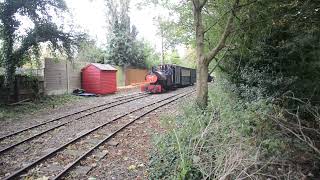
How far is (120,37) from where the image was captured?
3459 cm

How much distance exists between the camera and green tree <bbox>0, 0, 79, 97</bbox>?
16094 millimetres

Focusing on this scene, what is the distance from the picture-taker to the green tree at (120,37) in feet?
114

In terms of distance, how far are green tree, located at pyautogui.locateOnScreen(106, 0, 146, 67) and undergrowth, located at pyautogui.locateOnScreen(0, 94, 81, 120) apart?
1419 cm

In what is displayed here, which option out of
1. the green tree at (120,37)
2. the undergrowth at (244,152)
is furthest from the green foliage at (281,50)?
the green tree at (120,37)

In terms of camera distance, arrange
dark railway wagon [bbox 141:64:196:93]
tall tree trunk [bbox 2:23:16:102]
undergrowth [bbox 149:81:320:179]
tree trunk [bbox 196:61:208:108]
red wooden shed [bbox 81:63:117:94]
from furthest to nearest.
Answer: dark railway wagon [bbox 141:64:196:93] < red wooden shed [bbox 81:63:117:94] < tall tree trunk [bbox 2:23:16:102] < tree trunk [bbox 196:61:208:108] < undergrowth [bbox 149:81:320:179]

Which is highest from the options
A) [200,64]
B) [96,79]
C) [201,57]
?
[201,57]

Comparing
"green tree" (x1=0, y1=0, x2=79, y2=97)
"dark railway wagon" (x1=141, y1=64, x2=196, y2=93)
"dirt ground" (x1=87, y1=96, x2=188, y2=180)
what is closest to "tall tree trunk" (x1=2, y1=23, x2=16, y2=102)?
"green tree" (x1=0, y1=0, x2=79, y2=97)

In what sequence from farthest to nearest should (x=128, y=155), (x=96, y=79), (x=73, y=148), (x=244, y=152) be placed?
1. (x=96, y=79)
2. (x=73, y=148)
3. (x=128, y=155)
4. (x=244, y=152)

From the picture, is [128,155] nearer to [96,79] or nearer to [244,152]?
[244,152]

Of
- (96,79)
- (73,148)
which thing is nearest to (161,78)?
(96,79)

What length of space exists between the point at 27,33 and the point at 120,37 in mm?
18154

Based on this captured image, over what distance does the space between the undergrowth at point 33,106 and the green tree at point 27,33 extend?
4.54 ft

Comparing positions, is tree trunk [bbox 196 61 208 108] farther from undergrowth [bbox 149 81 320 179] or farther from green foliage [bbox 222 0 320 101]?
undergrowth [bbox 149 81 320 179]

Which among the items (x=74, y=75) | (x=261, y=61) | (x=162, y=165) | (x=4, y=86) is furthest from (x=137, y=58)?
(x=162, y=165)
